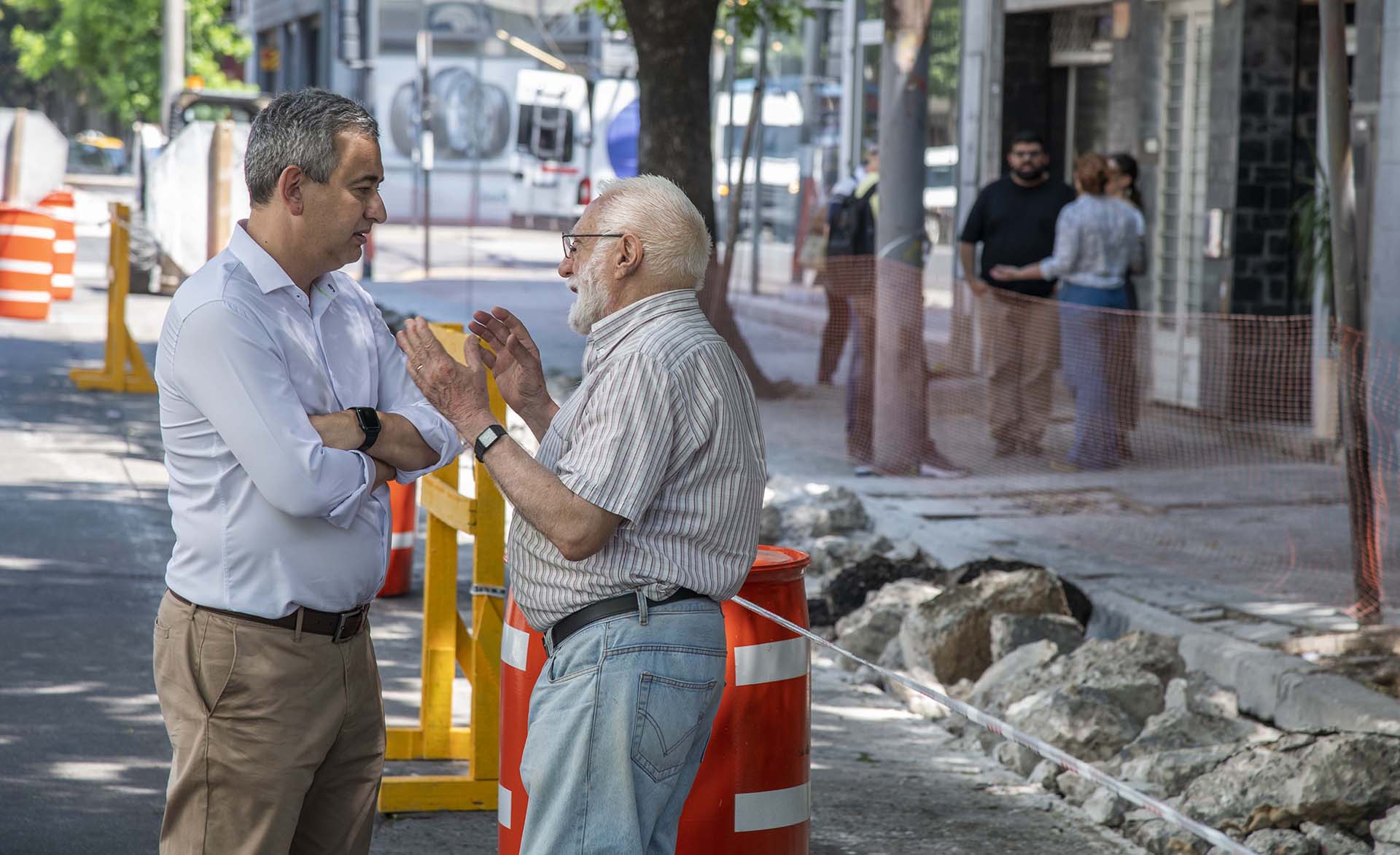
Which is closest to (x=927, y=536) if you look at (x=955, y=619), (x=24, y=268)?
(x=955, y=619)

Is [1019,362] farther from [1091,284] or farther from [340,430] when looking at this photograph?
[340,430]

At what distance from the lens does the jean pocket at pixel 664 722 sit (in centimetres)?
297

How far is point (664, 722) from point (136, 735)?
→ 3.23 meters

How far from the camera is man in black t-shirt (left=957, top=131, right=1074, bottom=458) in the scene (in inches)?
401

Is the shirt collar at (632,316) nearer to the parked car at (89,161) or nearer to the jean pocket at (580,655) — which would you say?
the jean pocket at (580,655)

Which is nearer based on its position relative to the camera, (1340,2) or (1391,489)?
(1340,2)

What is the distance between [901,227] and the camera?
409 inches

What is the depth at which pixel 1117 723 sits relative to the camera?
18.4 feet

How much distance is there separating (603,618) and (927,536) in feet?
19.2

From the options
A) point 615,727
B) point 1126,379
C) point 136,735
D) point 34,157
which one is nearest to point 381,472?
point 615,727

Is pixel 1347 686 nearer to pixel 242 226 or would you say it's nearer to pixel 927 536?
pixel 927 536

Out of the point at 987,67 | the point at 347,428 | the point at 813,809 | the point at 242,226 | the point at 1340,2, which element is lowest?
the point at 813,809

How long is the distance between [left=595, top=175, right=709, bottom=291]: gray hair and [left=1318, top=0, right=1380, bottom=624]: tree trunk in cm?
429

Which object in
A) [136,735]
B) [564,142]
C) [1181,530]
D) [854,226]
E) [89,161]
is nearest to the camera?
[136,735]
